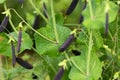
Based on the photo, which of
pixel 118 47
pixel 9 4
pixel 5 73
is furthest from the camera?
pixel 9 4

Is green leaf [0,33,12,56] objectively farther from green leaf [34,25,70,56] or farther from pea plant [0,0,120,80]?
green leaf [34,25,70,56]

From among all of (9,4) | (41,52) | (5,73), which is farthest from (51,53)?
(9,4)

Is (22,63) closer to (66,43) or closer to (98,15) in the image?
(66,43)

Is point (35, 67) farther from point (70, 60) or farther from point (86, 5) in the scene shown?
point (86, 5)

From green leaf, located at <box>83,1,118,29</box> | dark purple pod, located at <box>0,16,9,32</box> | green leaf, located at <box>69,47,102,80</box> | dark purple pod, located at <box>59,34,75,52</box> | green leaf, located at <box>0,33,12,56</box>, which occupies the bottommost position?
green leaf, located at <box>69,47,102,80</box>

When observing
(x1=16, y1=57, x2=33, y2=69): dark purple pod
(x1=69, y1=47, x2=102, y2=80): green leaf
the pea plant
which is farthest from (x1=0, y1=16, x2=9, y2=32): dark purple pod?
(x1=69, y1=47, x2=102, y2=80): green leaf

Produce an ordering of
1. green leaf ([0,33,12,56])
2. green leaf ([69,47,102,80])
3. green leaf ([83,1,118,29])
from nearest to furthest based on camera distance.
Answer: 1. green leaf ([83,1,118,29])
2. green leaf ([69,47,102,80])
3. green leaf ([0,33,12,56])

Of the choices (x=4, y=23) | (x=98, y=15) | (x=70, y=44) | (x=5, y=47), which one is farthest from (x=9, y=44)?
(x=98, y=15)
